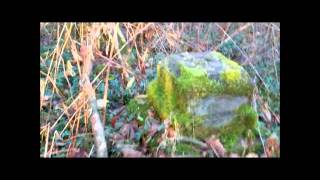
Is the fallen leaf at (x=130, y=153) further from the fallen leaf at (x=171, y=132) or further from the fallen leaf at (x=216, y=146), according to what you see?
the fallen leaf at (x=216, y=146)

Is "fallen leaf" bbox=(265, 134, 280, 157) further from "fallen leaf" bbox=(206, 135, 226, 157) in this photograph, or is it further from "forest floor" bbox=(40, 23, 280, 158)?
"fallen leaf" bbox=(206, 135, 226, 157)

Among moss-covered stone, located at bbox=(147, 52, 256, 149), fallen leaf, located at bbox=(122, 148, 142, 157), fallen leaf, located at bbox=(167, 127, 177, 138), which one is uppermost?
moss-covered stone, located at bbox=(147, 52, 256, 149)

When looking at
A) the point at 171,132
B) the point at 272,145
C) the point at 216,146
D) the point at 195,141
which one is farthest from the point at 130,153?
the point at 272,145

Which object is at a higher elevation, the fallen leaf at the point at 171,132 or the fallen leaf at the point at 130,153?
the fallen leaf at the point at 171,132

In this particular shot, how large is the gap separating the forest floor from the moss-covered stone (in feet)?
0.23

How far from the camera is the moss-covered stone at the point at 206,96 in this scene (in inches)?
155

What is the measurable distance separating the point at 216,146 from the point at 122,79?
2.60 feet

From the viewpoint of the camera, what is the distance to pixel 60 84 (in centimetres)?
404

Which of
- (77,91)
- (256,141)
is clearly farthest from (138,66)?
(256,141)

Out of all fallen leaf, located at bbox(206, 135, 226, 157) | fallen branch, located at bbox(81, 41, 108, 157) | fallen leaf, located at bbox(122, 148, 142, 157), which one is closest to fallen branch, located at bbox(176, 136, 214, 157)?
fallen leaf, located at bbox(206, 135, 226, 157)

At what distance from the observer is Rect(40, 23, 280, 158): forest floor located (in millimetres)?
4008

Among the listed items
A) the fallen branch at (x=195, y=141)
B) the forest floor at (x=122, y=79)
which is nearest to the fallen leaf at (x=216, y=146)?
the fallen branch at (x=195, y=141)

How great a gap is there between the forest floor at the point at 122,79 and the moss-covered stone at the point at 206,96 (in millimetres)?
70

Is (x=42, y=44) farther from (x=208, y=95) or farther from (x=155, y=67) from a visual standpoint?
(x=208, y=95)
